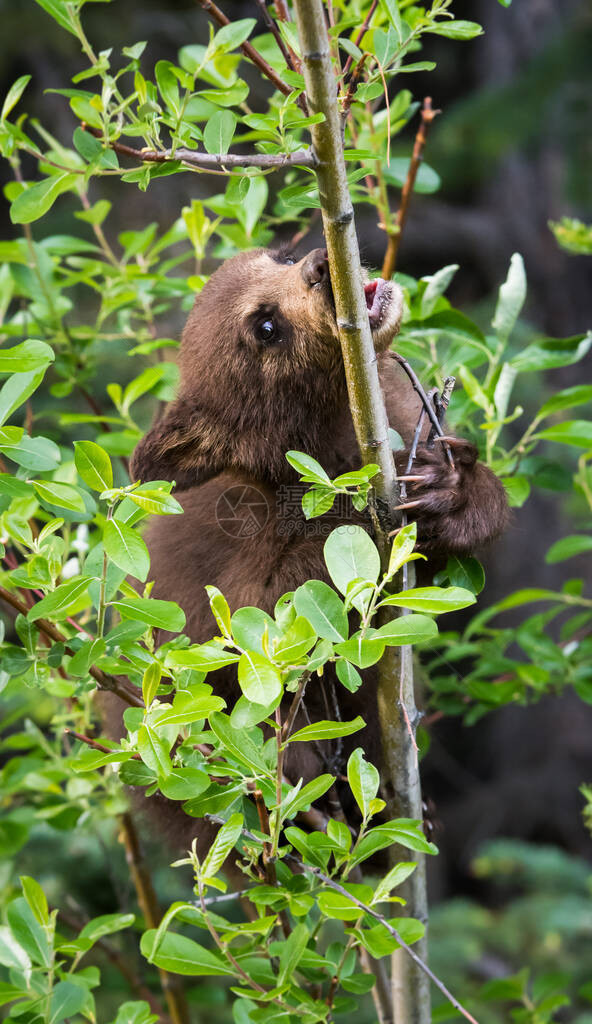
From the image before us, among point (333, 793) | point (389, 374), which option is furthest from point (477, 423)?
point (333, 793)

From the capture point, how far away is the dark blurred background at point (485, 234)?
206 inches

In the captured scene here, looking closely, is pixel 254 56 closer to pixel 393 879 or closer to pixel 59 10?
pixel 59 10

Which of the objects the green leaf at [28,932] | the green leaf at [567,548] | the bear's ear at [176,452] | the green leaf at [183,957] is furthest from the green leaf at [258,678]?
the green leaf at [567,548]

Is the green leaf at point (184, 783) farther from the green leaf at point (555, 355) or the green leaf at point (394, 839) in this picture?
the green leaf at point (555, 355)

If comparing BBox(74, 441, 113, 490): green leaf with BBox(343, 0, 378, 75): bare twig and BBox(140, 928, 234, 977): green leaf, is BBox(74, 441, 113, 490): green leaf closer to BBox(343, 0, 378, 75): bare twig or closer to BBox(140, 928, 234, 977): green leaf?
BBox(140, 928, 234, 977): green leaf

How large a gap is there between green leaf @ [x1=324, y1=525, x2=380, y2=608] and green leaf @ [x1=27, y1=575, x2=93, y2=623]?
1.00ft

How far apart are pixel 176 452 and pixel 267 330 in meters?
0.33

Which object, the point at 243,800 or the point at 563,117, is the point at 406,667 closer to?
the point at 243,800

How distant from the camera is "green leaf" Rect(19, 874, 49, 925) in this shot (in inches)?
55.1

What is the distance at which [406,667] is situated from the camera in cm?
147

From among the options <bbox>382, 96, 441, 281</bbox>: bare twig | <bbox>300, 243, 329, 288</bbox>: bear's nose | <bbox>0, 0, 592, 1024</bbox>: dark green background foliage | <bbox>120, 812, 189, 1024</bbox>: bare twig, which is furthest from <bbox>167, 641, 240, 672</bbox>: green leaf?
<bbox>382, 96, 441, 281</bbox>: bare twig

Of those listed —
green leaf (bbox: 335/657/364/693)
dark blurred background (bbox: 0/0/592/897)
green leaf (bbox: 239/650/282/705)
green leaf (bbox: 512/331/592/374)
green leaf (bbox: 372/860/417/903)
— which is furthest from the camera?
dark blurred background (bbox: 0/0/592/897)

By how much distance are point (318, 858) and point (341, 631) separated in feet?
1.03

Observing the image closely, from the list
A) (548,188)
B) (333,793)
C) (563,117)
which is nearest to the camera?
(333,793)
